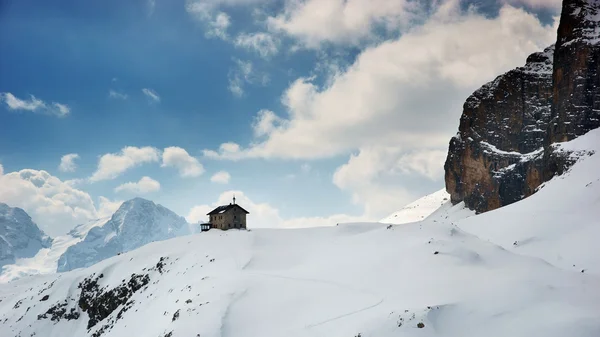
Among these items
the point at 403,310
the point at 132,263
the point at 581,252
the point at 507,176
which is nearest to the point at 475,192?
the point at 507,176

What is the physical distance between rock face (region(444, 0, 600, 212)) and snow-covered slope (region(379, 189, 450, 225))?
106 ft

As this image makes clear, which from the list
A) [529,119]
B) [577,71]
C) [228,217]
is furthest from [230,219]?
[529,119]

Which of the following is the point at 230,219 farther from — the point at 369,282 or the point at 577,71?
the point at 577,71

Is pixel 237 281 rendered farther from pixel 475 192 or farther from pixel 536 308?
pixel 475 192

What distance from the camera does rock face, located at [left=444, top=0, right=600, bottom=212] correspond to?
268 ft

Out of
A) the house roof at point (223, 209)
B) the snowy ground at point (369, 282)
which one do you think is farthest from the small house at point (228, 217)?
the snowy ground at point (369, 282)

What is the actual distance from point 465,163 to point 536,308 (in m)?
107

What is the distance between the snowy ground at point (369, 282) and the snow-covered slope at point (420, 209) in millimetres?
94297

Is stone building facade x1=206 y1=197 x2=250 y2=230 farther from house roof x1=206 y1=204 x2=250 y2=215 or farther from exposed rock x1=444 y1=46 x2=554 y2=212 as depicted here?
exposed rock x1=444 y1=46 x2=554 y2=212

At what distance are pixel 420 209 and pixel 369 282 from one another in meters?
152

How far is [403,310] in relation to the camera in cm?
2194

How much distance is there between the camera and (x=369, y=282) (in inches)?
1161

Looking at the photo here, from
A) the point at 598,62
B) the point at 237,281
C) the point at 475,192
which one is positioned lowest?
the point at 237,281

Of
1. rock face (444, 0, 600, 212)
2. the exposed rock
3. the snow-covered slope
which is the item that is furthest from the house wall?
the snow-covered slope
